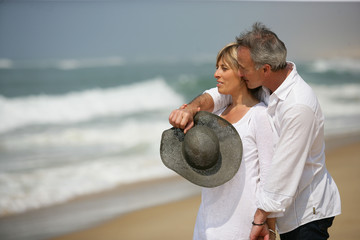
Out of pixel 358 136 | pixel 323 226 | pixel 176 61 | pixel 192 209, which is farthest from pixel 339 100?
pixel 323 226

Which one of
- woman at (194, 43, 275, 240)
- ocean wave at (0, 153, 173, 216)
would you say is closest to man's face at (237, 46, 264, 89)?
woman at (194, 43, 275, 240)

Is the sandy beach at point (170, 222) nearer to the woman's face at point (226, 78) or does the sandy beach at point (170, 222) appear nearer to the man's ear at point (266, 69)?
the woman's face at point (226, 78)

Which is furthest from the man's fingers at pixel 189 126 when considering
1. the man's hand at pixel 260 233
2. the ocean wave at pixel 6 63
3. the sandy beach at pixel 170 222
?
the ocean wave at pixel 6 63

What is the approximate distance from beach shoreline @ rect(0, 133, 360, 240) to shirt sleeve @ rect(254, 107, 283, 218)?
7.88 feet

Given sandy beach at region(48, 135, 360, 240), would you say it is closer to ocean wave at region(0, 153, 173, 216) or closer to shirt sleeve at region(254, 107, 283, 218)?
ocean wave at region(0, 153, 173, 216)

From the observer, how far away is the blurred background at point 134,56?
9.96 m

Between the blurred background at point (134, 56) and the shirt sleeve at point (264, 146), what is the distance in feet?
21.7

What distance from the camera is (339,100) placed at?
1033cm

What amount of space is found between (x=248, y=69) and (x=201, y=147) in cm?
47

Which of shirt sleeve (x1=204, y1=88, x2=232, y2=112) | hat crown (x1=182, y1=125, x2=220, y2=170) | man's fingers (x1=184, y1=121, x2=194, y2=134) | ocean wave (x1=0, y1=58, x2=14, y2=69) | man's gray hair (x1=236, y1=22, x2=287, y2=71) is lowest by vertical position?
hat crown (x1=182, y1=125, x2=220, y2=170)

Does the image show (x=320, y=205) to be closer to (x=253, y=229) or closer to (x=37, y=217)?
(x=253, y=229)

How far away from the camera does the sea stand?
596cm

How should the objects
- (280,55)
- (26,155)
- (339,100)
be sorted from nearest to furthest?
1. (280,55)
2. (26,155)
3. (339,100)

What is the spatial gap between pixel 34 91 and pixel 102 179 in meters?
6.75
